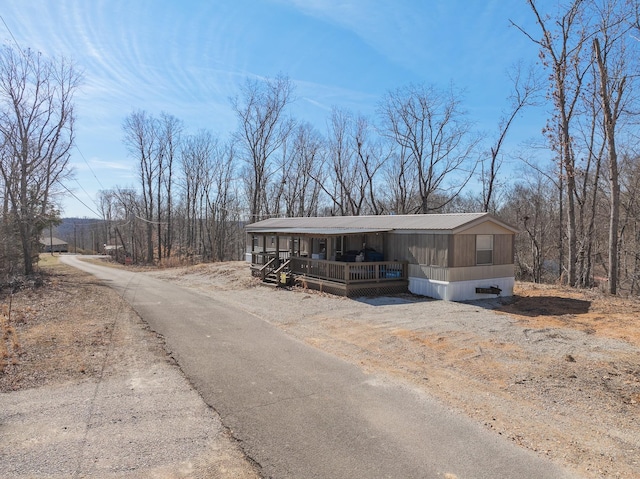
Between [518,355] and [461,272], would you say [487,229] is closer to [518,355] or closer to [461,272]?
[461,272]

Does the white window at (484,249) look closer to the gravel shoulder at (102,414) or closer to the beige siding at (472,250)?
the beige siding at (472,250)

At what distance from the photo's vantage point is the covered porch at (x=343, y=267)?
16500 millimetres

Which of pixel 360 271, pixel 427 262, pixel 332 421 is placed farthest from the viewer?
pixel 360 271

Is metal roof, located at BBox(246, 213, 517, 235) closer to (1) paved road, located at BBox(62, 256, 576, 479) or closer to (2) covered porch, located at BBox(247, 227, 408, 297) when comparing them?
(2) covered porch, located at BBox(247, 227, 408, 297)

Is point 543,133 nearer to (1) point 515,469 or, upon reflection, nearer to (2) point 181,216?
(1) point 515,469

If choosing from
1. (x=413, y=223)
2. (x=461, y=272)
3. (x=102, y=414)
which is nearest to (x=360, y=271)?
(x=413, y=223)

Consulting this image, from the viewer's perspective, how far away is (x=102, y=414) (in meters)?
5.05

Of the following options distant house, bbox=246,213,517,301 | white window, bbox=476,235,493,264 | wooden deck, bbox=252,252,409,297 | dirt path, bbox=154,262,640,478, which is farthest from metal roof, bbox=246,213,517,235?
dirt path, bbox=154,262,640,478

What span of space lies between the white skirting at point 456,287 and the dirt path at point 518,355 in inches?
27.8

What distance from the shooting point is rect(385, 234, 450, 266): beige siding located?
621 inches

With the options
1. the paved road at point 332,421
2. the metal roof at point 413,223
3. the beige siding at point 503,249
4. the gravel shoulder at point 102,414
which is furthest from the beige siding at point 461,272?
the gravel shoulder at point 102,414

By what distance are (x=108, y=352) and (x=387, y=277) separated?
455 inches

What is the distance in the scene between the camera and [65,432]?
14.9 feet

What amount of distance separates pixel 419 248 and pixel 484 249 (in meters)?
2.64
